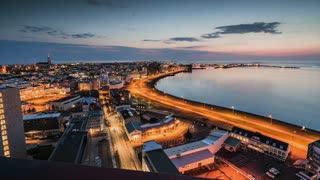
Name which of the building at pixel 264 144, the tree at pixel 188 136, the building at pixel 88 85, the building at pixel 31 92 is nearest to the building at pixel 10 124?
the tree at pixel 188 136

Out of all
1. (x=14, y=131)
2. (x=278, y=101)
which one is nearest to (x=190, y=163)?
(x=14, y=131)

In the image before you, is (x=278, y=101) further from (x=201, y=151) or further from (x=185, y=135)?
(x=201, y=151)

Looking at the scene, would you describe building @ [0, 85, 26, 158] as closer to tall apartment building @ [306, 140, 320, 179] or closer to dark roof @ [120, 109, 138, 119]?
dark roof @ [120, 109, 138, 119]

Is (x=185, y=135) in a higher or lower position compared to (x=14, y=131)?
lower

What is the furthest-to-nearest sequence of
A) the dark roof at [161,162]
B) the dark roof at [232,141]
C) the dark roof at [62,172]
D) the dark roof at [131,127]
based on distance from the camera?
the dark roof at [131,127] < the dark roof at [232,141] < the dark roof at [161,162] < the dark roof at [62,172]

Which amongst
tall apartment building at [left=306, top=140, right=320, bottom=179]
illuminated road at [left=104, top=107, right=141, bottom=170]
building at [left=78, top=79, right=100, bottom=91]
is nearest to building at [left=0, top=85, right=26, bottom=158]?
illuminated road at [left=104, top=107, right=141, bottom=170]

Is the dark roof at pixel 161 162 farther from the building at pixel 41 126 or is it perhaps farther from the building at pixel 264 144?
the building at pixel 41 126

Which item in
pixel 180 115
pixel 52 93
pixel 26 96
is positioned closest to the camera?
pixel 180 115

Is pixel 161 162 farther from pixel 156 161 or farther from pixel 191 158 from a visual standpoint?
pixel 191 158
